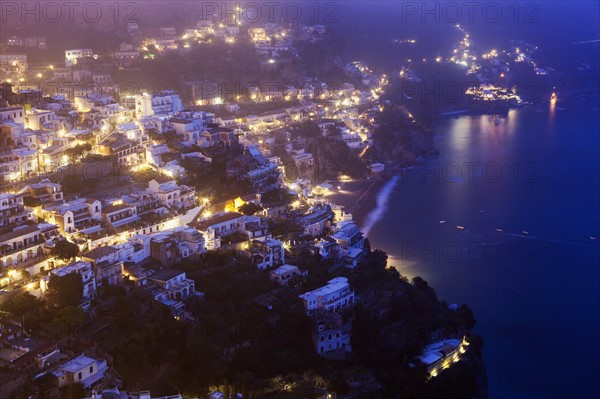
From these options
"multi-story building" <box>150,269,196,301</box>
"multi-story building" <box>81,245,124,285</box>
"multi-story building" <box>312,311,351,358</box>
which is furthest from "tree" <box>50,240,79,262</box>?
"multi-story building" <box>312,311,351,358</box>

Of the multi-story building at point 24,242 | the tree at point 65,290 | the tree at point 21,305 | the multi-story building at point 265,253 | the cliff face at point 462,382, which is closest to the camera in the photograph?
the tree at point 21,305

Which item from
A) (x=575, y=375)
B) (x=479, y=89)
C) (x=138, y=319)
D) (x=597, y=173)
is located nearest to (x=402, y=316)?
(x=575, y=375)

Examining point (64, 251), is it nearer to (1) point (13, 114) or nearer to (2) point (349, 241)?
(1) point (13, 114)

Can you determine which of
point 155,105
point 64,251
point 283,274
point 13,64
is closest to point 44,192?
point 64,251

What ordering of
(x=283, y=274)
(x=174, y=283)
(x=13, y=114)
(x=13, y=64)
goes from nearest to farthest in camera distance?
(x=174, y=283), (x=283, y=274), (x=13, y=114), (x=13, y=64)

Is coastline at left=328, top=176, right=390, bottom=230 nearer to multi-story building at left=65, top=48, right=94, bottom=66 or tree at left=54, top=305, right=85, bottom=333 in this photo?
multi-story building at left=65, top=48, right=94, bottom=66

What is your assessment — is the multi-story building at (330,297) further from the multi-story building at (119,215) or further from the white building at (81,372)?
the white building at (81,372)

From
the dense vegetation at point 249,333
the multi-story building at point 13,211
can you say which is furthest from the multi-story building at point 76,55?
the dense vegetation at point 249,333
